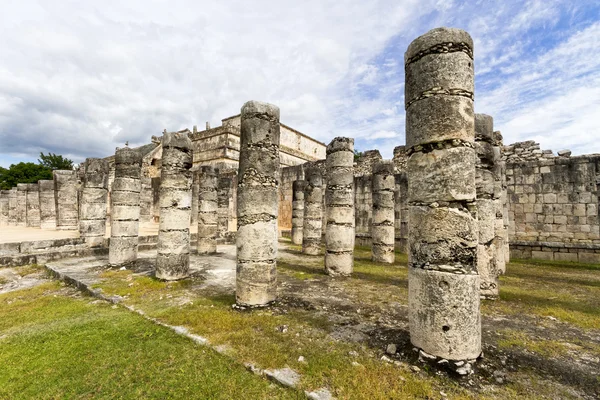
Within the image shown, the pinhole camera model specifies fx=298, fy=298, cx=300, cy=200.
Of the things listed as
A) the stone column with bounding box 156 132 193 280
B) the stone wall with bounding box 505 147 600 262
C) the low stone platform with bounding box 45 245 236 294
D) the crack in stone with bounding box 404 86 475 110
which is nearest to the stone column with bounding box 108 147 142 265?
the low stone platform with bounding box 45 245 236 294

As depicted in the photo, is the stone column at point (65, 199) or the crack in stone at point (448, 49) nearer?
the crack in stone at point (448, 49)

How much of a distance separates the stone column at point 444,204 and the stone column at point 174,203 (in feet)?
20.4

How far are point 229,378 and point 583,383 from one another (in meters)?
3.87

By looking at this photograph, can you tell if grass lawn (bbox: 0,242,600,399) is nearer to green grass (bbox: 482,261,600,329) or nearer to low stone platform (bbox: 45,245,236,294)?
green grass (bbox: 482,261,600,329)

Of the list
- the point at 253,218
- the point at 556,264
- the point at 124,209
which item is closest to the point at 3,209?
the point at 124,209

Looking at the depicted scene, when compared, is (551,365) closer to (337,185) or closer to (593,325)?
(593,325)

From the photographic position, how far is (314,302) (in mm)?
6109

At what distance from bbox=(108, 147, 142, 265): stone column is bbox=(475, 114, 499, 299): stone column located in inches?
390

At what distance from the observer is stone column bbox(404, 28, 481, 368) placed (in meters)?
3.58

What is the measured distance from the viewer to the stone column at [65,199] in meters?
17.4

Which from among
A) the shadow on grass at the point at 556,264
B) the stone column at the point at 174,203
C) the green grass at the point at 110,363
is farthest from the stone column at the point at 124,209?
the shadow on grass at the point at 556,264

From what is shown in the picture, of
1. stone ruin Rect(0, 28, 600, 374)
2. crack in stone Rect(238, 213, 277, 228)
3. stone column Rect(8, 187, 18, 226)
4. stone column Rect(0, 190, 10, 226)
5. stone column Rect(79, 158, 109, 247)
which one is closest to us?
stone ruin Rect(0, 28, 600, 374)

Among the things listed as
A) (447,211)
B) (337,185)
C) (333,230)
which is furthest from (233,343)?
(337,185)

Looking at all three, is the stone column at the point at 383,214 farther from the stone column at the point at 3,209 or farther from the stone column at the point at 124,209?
the stone column at the point at 3,209
